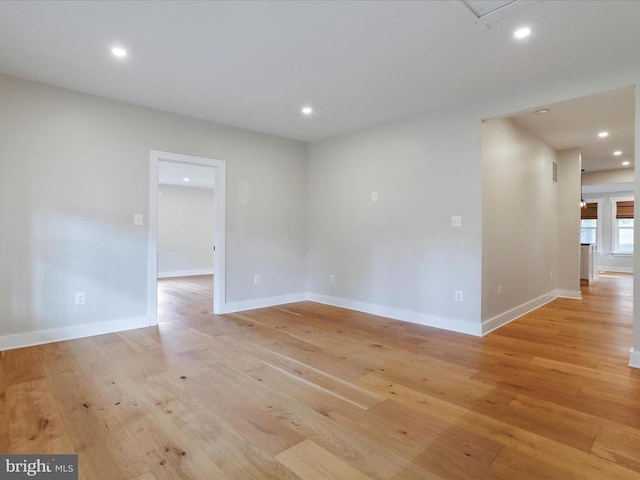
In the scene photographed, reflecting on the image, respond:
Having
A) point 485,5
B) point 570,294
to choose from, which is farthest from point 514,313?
point 485,5

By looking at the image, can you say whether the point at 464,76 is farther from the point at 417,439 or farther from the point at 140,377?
the point at 140,377

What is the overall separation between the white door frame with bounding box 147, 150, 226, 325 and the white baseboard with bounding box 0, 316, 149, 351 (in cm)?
22

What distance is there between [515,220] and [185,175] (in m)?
6.61

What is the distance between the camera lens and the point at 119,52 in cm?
271

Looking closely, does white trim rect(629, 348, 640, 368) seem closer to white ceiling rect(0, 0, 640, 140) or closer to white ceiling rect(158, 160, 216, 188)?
white ceiling rect(0, 0, 640, 140)

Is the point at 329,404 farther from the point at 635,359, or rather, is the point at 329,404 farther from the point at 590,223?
the point at 590,223

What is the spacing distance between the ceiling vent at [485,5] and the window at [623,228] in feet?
35.3

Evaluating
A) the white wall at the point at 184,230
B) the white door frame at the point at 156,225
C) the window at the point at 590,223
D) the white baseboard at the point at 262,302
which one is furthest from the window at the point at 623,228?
the white wall at the point at 184,230

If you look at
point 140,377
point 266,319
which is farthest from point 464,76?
point 140,377

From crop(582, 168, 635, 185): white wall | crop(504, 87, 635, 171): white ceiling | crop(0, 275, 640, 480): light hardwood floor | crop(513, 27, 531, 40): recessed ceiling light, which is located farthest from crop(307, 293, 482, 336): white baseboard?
crop(582, 168, 635, 185): white wall

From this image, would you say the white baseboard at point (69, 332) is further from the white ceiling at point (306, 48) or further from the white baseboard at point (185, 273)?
the white baseboard at point (185, 273)

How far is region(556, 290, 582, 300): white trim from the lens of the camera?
225 inches

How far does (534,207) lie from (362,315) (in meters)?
3.01

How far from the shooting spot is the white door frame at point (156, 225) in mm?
3949
